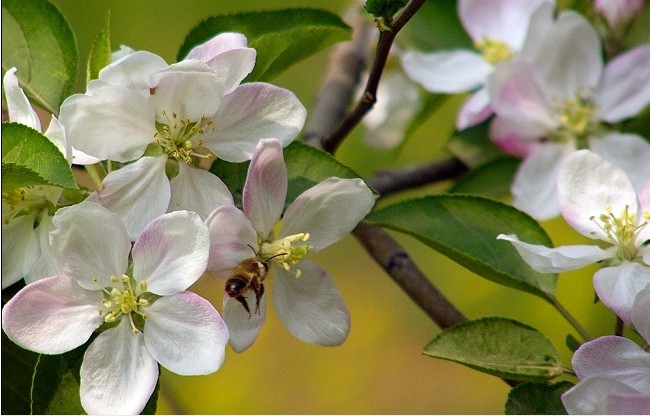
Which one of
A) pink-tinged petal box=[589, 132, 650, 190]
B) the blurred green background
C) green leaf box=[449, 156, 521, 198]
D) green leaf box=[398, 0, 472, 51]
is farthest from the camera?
the blurred green background

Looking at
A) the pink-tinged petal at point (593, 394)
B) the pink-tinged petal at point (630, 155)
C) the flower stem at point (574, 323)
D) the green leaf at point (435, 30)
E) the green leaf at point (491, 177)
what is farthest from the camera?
the green leaf at point (435, 30)

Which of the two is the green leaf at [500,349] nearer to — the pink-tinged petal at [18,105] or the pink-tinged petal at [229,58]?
the pink-tinged petal at [229,58]

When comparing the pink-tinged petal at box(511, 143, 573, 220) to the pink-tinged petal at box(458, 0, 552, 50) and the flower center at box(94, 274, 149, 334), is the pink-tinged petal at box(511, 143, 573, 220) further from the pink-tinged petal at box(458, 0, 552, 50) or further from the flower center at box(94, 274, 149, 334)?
the flower center at box(94, 274, 149, 334)

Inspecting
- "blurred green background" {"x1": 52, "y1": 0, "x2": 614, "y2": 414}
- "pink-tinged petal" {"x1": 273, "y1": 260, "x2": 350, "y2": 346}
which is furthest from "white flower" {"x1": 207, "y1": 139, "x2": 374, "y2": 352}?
"blurred green background" {"x1": 52, "y1": 0, "x2": 614, "y2": 414}

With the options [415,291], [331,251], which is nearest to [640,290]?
[415,291]

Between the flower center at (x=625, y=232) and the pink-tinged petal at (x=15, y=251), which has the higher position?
the flower center at (x=625, y=232)

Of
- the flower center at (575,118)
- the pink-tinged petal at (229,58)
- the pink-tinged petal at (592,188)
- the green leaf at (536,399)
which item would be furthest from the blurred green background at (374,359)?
the pink-tinged petal at (229,58)

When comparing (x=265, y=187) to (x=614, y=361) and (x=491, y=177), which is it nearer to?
(x=614, y=361)

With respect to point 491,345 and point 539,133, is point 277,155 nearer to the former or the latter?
point 491,345
